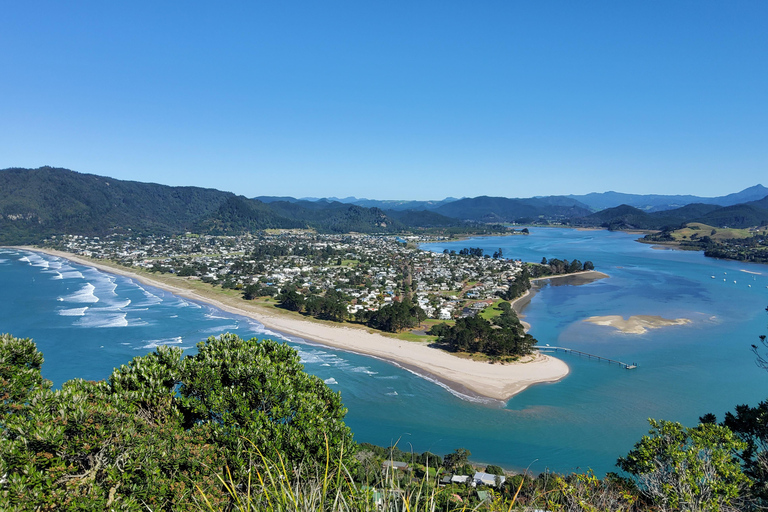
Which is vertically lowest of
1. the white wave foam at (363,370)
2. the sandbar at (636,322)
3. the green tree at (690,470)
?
the white wave foam at (363,370)

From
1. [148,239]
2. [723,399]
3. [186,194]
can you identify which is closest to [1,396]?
[723,399]

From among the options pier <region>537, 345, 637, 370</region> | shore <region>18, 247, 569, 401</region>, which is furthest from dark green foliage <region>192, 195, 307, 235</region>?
pier <region>537, 345, 637, 370</region>

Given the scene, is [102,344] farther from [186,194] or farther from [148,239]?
[186,194]

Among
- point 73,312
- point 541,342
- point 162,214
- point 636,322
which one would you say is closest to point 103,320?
point 73,312

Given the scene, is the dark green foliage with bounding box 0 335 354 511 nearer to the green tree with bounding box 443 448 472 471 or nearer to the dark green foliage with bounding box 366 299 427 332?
the green tree with bounding box 443 448 472 471

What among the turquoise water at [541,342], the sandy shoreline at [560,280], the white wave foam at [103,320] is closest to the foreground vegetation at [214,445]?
the turquoise water at [541,342]

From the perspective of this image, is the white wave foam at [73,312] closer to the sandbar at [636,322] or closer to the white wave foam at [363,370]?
the white wave foam at [363,370]
